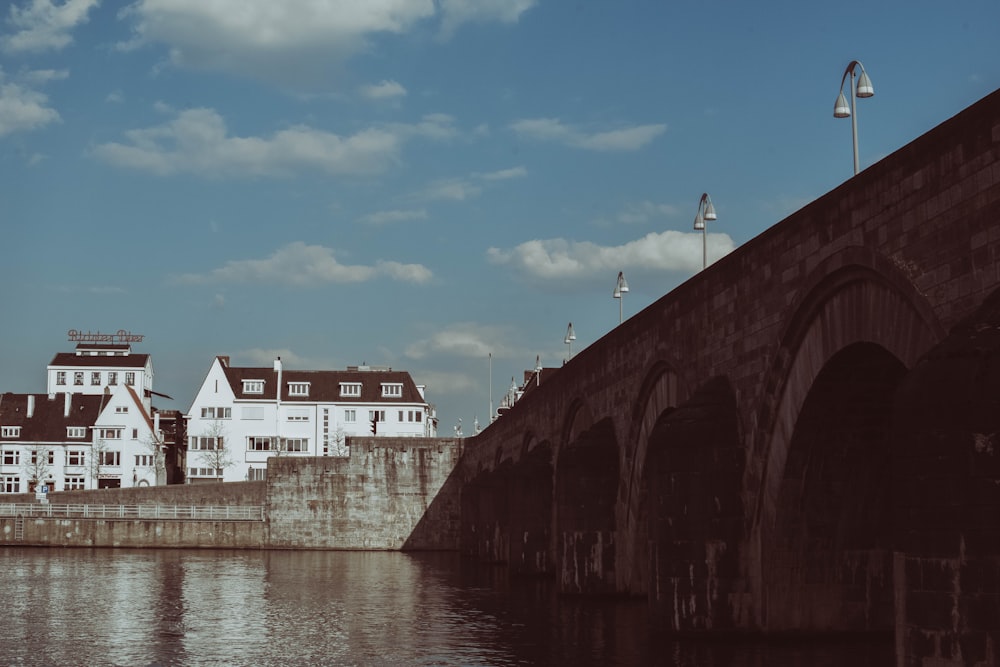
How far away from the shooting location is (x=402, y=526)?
75188 millimetres

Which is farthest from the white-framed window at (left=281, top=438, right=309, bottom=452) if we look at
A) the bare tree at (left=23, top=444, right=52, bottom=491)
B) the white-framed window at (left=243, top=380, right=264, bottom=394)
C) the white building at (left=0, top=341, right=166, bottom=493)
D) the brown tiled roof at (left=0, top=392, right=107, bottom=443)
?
the bare tree at (left=23, top=444, right=52, bottom=491)

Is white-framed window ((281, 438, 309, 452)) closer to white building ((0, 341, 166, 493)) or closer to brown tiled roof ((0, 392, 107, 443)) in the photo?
white building ((0, 341, 166, 493))

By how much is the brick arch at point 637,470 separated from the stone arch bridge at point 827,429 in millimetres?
60

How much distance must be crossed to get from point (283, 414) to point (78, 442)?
18.5 meters

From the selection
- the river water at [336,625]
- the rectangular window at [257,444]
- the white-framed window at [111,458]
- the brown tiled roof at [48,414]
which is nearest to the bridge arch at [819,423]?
the river water at [336,625]

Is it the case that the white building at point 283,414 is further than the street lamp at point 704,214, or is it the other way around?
the white building at point 283,414

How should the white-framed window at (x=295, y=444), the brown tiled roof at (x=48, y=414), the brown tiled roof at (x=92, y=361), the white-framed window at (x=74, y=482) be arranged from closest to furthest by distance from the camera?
the white-framed window at (x=295, y=444)
the white-framed window at (x=74, y=482)
the brown tiled roof at (x=48, y=414)
the brown tiled roof at (x=92, y=361)

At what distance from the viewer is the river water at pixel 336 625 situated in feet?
68.4

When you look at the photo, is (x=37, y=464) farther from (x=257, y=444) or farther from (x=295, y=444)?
(x=295, y=444)

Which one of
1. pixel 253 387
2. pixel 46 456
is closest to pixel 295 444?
pixel 253 387

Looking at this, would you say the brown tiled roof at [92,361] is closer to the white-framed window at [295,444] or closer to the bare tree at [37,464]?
the bare tree at [37,464]

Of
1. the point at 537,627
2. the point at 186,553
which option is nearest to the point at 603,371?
the point at 537,627

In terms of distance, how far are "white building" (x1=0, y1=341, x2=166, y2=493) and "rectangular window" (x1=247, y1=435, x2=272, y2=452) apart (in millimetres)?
9778

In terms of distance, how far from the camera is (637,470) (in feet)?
102
